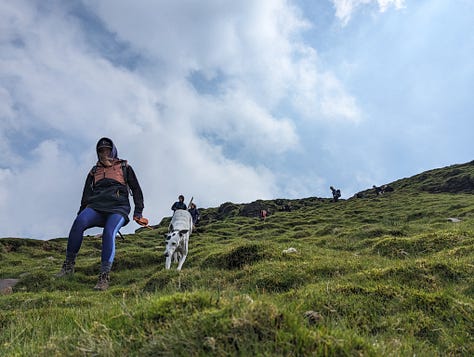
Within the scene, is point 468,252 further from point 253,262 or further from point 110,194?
point 110,194

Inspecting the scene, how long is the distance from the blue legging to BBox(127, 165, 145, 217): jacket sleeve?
74 centimetres

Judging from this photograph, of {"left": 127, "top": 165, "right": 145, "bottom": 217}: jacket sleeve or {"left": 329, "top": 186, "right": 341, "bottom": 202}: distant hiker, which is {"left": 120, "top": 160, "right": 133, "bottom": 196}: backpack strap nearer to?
{"left": 127, "top": 165, "right": 145, "bottom": 217}: jacket sleeve

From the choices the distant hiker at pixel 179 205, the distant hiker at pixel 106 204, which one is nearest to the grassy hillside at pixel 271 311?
the distant hiker at pixel 106 204

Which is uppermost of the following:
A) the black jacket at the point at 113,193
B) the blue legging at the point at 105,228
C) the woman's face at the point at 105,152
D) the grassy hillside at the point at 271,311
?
the woman's face at the point at 105,152

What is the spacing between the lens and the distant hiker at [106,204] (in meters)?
9.46

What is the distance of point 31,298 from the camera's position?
26.7 ft

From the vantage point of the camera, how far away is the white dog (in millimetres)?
12383

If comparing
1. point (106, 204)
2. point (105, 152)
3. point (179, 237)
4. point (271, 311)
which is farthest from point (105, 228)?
point (271, 311)

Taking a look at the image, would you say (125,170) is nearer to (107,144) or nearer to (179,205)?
(107,144)

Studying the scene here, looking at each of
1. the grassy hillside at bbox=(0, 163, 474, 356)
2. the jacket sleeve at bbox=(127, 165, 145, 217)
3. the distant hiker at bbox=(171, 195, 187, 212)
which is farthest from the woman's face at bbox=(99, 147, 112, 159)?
the distant hiker at bbox=(171, 195, 187, 212)

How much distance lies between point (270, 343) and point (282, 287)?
202 inches

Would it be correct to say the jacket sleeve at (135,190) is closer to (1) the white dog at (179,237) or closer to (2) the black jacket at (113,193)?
(2) the black jacket at (113,193)

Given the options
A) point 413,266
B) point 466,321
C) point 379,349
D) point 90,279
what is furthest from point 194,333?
point 90,279

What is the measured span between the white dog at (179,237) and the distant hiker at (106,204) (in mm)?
2392
